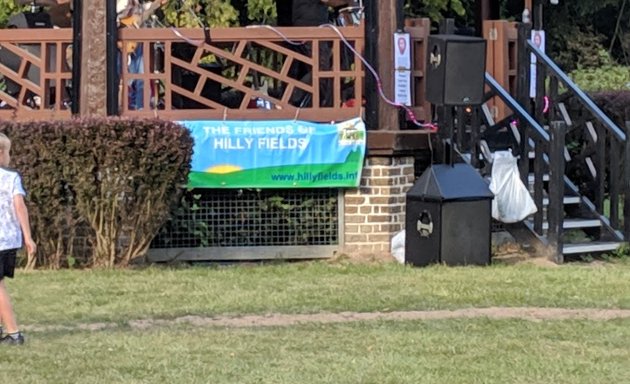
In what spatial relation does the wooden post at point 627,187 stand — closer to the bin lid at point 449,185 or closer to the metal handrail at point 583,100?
the metal handrail at point 583,100

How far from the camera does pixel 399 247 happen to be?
38.8 ft

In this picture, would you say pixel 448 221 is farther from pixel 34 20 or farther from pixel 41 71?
pixel 34 20

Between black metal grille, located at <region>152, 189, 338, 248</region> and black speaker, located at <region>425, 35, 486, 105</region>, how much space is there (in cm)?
148

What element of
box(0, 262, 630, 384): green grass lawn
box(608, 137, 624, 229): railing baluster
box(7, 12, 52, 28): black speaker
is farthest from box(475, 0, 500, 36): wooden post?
box(7, 12, 52, 28): black speaker

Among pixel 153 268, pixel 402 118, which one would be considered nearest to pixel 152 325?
pixel 153 268

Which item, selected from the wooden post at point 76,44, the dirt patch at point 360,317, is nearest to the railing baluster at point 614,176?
the dirt patch at point 360,317

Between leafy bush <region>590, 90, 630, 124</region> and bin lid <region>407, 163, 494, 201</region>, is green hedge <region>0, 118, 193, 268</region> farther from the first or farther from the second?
leafy bush <region>590, 90, 630, 124</region>

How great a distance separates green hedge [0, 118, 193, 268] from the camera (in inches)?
429

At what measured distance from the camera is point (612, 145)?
12.6 meters

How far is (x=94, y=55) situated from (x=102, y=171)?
4.66 feet

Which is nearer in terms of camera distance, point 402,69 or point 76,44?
point 76,44

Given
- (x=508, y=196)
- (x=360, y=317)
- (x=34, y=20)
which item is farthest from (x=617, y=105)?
(x=360, y=317)

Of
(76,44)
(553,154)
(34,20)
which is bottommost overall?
(553,154)

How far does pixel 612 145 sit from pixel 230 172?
391 centimetres
